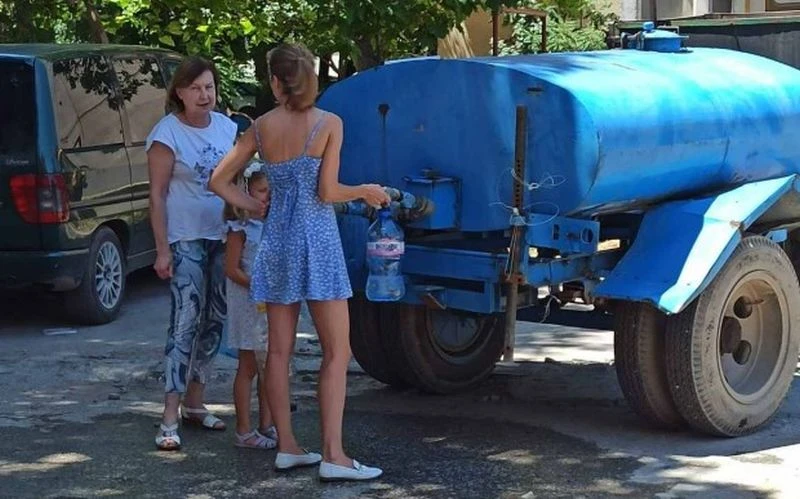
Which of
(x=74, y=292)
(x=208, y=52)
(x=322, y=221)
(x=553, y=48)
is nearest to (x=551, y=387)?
(x=322, y=221)

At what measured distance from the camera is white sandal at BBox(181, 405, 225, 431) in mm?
6629

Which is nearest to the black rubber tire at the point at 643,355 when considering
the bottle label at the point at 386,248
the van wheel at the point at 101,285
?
the bottle label at the point at 386,248

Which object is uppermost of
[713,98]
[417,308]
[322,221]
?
[713,98]

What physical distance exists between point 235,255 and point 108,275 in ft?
11.5

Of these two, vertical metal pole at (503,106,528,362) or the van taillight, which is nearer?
vertical metal pole at (503,106,528,362)

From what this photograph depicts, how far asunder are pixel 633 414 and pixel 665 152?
53.3 inches

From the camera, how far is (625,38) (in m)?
7.83

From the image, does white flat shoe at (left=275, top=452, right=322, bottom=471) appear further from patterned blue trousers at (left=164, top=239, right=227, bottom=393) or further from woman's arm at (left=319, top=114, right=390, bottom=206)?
woman's arm at (left=319, top=114, right=390, bottom=206)

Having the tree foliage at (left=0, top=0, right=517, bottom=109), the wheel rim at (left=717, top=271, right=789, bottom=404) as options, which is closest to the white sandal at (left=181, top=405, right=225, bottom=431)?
the wheel rim at (left=717, top=271, right=789, bottom=404)

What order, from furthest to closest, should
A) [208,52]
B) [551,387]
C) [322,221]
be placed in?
[208,52], [551,387], [322,221]

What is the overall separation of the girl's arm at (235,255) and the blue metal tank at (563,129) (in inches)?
27.5

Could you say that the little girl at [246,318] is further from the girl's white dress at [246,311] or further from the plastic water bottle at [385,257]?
the plastic water bottle at [385,257]

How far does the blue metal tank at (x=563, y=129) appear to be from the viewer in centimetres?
591

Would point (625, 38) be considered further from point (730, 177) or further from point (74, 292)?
point (74, 292)
